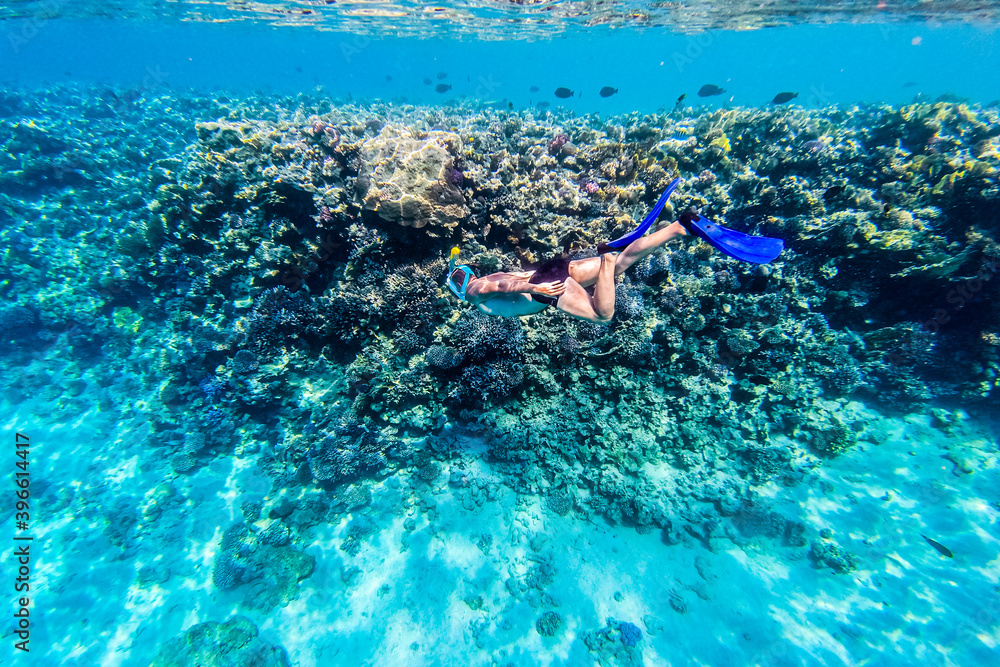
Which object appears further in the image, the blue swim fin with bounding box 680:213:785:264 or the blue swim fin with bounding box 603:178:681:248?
the blue swim fin with bounding box 603:178:681:248

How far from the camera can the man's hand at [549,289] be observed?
4238 millimetres

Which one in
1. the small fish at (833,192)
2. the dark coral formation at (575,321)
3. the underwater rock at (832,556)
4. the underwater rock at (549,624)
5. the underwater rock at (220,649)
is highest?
the small fish at (833,192)

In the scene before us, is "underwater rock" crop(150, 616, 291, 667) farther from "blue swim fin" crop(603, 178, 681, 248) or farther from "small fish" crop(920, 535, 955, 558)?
"small fish" crop(920, 535, 955, 558)

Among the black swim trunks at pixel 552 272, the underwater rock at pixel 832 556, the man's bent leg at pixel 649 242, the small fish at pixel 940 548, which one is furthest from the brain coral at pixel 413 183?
the small fish at pixel 940 548

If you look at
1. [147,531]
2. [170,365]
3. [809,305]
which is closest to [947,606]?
[809,305]

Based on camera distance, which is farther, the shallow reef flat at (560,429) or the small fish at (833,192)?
the small fish at (833,192)

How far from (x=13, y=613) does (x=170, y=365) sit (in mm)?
5128

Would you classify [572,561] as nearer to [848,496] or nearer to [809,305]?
[848,496]

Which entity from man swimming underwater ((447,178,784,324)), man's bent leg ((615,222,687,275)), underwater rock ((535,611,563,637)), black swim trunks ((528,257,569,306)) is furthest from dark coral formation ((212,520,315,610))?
man's bent leg ((615,222,687,275))

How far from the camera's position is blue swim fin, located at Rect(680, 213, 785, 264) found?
162 inches

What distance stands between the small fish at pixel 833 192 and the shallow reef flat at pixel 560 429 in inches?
6.7

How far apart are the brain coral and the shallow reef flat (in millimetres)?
77

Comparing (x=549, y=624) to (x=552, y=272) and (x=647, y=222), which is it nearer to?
(x=552, y=272)

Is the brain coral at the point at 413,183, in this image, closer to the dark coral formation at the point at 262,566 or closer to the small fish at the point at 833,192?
the dark coral formation at the point at 262,566
